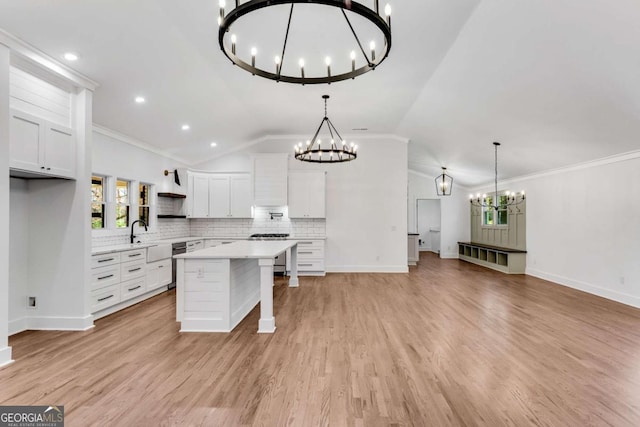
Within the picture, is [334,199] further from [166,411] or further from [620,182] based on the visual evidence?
[166,411]

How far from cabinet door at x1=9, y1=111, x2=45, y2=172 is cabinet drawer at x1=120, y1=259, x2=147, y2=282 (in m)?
1.76

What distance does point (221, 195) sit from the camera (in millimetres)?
7145

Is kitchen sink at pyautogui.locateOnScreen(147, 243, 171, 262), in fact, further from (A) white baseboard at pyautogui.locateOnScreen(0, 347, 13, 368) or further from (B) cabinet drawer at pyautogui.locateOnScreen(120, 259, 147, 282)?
(A) white baseboard at pyautogui.locateOnScreen(0, 347, 13, 368)

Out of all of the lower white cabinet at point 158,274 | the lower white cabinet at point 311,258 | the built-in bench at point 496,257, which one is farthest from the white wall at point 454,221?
the lower white cabinet at point 158,274

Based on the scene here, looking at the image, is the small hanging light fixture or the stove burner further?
the small hanging light fixture

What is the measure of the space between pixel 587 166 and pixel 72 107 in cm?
790

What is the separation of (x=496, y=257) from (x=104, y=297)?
8.44 meters

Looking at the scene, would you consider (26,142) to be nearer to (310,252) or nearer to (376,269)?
(310,252)

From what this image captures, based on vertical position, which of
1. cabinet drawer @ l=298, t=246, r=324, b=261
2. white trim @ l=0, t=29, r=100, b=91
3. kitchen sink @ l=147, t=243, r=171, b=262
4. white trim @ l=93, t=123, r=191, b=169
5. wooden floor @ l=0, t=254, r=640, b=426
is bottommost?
wooden floor @ l=0, t=254, r=640, b=426

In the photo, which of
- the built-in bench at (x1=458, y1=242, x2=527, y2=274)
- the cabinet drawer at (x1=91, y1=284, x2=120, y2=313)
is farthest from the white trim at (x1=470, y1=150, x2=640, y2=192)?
the cabinet drawer at (x1=91, y1=284, x2=120, y2=313)

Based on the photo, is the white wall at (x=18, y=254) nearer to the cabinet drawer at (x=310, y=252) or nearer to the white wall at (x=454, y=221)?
the cabinet drawer at (x=310, y=252)

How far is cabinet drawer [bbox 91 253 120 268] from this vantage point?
387 centimetres

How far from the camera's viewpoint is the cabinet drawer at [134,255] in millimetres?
4410

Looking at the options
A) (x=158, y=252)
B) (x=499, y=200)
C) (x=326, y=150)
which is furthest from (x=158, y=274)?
(x=499, y=200)
